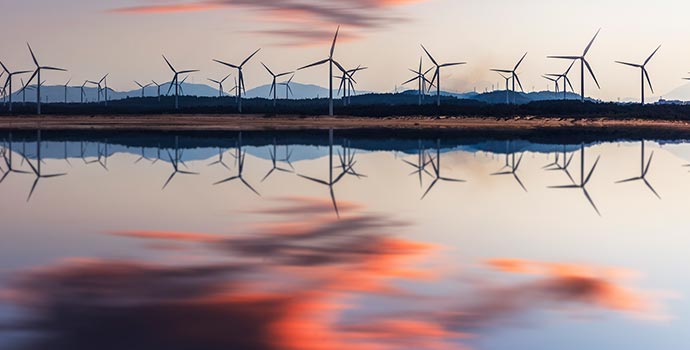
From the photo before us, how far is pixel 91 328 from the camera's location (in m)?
11.5

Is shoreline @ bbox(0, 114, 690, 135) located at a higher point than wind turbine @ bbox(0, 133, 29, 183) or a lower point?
higher

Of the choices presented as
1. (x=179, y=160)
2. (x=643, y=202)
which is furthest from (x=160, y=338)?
(x=179, y=160)

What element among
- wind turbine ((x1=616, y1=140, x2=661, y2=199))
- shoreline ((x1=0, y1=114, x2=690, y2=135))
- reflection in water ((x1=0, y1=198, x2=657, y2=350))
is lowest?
reflection in water ((x1=0, y1=198, x2=657, y2=350))

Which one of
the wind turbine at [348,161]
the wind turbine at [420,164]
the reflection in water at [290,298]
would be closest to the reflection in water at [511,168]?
the wind turbine at [420,164]

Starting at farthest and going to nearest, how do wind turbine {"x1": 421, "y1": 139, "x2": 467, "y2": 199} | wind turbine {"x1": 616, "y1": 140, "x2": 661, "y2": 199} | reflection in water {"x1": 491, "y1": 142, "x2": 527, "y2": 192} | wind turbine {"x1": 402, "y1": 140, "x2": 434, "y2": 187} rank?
wind turbine {"x1": 402, "y1": 140, "x2": 434, "y2": 187} < reflection in water {"x1": 491, "y1": 142, "x2": 527, "y2": 192} < wind turbine {"x1": 616, "y1": 140, "x2": 661, "y2": 199} < wind turbine {"x1": 421, "y1": 139, "x2": 467, "y2": 199}

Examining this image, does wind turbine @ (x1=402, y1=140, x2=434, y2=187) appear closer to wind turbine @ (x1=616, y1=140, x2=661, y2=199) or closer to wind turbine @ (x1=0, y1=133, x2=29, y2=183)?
wind turbine @ (x1=616, y1=140, x2=661, y2=199)

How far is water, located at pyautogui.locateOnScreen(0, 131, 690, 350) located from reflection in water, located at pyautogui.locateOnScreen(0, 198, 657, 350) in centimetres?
4

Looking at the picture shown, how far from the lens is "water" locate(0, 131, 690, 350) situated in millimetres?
11586

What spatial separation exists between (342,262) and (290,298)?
10.3 ft

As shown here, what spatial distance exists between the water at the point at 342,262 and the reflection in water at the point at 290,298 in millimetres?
43

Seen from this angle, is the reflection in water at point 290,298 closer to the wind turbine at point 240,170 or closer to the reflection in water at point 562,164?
the wind turbine at point 240,170

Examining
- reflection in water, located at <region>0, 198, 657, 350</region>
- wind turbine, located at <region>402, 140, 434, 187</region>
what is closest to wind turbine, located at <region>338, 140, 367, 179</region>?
wind turbine, located at <region>402, 140, 434, 187</region>

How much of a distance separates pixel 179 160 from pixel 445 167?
42.1ft

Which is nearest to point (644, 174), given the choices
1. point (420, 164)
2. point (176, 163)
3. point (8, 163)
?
point (420, 164)
